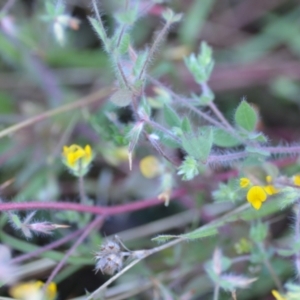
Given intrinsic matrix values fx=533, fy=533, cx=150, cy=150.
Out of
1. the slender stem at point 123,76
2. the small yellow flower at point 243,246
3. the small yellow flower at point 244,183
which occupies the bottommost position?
the small yellow flower at point 243,246

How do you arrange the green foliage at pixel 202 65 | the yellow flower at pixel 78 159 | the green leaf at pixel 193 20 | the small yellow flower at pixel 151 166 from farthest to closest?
the green leaf at pixel 193 20, the small yellow flower at pixel 151 166, the green foliage at pixel 202 65, the yellow flower at pixel 78 159

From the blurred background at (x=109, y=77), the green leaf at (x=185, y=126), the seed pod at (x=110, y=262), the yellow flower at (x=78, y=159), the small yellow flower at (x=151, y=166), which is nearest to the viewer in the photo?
the seed pod at (x=110, y=262)

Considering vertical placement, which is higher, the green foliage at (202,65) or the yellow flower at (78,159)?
the green foliage at (202,65)

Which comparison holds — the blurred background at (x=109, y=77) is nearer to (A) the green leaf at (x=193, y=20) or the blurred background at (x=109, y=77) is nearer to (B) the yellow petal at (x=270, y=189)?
(A) the green leaf at (x=193, y=20)

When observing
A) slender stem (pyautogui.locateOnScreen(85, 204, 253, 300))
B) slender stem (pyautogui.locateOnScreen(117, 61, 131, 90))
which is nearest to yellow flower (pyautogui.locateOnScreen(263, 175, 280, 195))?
slender stem (pyautogui.locateOnScreen(85, 204, 253, 300))

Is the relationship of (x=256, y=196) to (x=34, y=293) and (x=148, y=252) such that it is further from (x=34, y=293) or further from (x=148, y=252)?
(x=34, y=293)

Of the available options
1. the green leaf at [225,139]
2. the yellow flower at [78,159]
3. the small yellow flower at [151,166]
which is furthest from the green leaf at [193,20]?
the yellow flower at [78,159]
